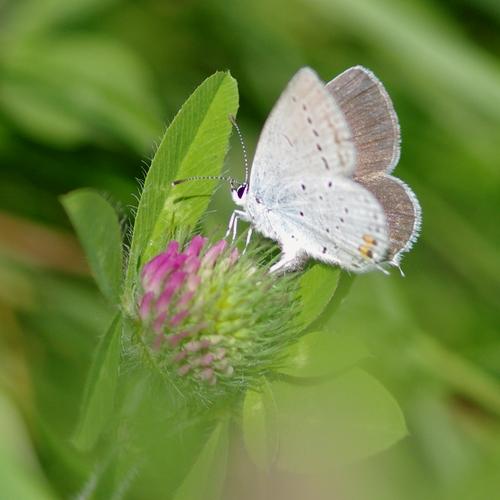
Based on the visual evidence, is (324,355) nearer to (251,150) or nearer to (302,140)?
(302,140)

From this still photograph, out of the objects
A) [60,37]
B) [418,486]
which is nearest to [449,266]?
[418,486]

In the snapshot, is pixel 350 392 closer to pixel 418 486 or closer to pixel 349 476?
pixel 349 476

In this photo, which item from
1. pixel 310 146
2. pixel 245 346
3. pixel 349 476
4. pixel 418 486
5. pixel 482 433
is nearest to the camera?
pixel 245 346

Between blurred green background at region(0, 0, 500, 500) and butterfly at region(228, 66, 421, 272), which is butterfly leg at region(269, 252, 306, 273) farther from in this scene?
blurred green background at region(0, 0, 500, 500)

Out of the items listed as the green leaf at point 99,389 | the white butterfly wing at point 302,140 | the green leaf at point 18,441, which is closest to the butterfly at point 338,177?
the white butterfly wing at point 302,140

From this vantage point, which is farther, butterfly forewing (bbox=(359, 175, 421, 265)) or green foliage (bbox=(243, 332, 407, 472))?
butterfly forewing (bbox=(359, 175, 421, 265))

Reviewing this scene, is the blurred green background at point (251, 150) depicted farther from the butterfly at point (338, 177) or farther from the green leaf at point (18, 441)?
the butterfly at point (338, 177)

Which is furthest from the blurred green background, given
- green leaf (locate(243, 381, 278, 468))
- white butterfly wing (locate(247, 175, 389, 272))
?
green leaf (locate(243, 381, 278, 468))
